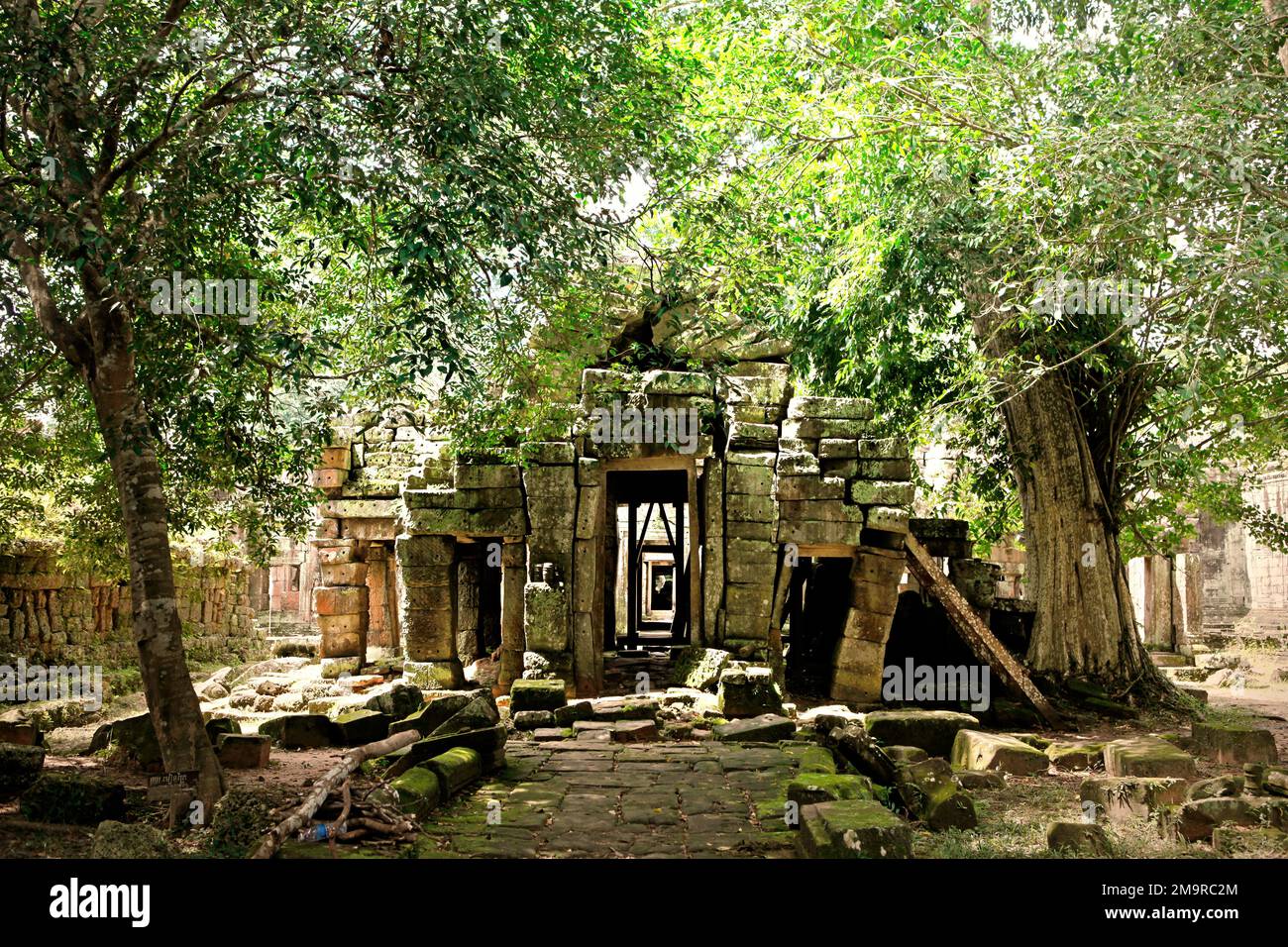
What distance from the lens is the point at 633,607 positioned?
803 inches

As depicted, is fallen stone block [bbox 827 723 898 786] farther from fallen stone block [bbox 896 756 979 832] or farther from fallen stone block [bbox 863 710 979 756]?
fallen stone block [bbox 863 710 979 756]

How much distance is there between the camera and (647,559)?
3062 centimetres

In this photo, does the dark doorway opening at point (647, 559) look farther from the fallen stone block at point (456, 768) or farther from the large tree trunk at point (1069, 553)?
the fallen stone block at point (456, 768)

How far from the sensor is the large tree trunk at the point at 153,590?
6.62m

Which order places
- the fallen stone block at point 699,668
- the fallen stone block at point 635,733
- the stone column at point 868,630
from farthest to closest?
the stone column at point 868,630 → the fallen stone block at point 699,668 → the fallen stone block at point 635,733

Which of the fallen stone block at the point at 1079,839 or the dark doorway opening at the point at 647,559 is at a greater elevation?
the dark doorway opening at the point at 647,559

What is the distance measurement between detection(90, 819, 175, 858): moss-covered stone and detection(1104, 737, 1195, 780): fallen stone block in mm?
7385

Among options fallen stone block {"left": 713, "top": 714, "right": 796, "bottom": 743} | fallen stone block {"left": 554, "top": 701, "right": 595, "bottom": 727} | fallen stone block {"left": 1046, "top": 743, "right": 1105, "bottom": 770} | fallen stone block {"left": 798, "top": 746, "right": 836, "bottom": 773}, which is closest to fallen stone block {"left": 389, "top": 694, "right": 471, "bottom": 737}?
fallen stone block {"left": 554, "top": 701, "right": 595, "bottom": 727}

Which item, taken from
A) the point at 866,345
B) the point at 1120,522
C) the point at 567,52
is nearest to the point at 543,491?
the point at 866,345

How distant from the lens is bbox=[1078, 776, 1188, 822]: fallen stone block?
285 inches

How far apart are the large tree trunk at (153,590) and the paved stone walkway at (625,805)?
166cm

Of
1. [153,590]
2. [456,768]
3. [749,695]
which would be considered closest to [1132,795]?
[749,695]

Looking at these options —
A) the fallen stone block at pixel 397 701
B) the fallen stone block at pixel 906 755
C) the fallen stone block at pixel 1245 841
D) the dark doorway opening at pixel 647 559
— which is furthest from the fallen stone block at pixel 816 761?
the dark doorway opening at pixel 647 559

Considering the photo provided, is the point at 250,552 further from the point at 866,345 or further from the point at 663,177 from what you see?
Result: the point at 866,345
